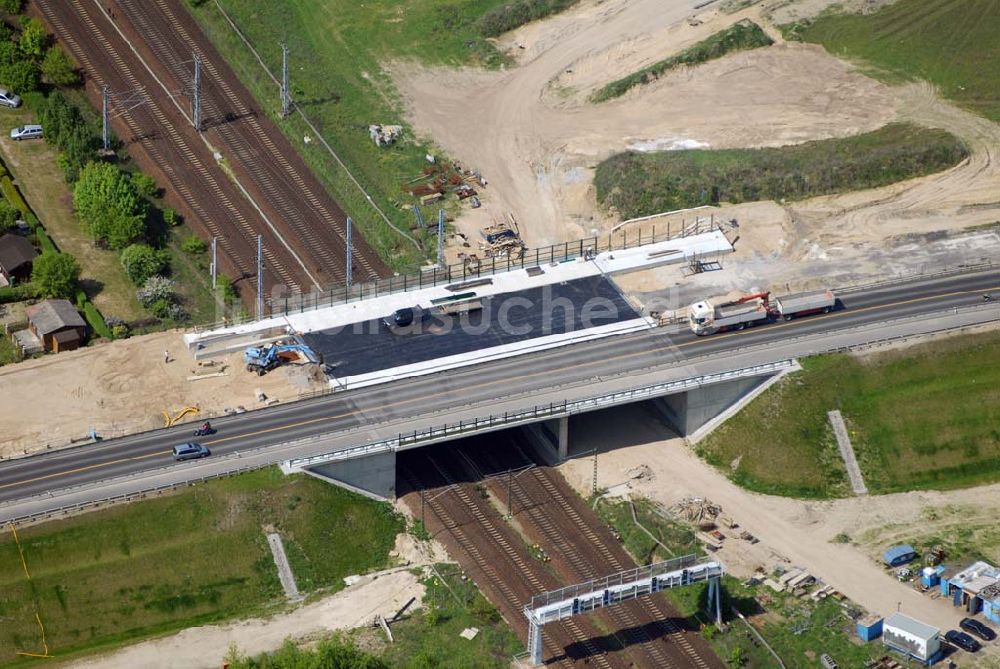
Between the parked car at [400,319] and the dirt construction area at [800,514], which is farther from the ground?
the parked car at [400,319]

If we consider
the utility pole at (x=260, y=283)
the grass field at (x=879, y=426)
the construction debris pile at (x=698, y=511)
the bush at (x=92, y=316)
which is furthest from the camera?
the utility pole at (x=260, y=283)

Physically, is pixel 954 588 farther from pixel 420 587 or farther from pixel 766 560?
pixel 420 587

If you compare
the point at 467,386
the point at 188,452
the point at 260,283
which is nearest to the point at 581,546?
the point at 467,386

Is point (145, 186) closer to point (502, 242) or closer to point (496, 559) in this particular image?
point (502, 242)

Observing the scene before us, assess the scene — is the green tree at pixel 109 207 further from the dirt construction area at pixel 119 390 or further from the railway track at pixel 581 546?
the railway track at pixel 581 546

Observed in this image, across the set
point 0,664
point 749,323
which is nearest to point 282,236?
point 749,323

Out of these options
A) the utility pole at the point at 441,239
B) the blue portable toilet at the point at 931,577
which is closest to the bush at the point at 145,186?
the utility pole at the point at 441,239
